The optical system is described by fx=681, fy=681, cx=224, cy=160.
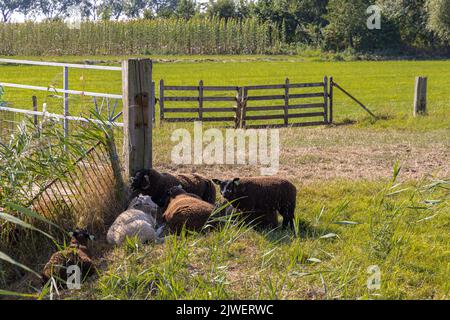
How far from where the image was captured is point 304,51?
64.2 m

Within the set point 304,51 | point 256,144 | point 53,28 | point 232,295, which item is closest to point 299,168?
point 256,144

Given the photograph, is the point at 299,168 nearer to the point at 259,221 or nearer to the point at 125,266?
the point at 259,221

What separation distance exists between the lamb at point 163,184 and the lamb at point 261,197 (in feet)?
2.66

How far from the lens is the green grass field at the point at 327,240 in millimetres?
5359

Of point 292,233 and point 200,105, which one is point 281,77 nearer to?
point 200,105

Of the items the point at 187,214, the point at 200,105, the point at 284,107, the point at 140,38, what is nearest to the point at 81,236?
the point at 187,214

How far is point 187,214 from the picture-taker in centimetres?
697

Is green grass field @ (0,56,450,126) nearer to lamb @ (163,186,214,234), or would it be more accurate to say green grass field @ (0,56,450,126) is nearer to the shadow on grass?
the shadow on grass

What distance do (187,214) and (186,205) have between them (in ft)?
0.58

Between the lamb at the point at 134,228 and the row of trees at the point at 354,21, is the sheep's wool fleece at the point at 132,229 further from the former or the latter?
the row of trees at the point at 354,21

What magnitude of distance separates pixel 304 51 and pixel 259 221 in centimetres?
5825

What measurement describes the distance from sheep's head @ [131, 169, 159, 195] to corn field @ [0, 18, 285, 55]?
47.0 meters

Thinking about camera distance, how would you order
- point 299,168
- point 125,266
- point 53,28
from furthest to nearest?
1. point 53,28
2. point 299,168
3. point 125,266

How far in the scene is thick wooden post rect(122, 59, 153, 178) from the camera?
26.7ft
